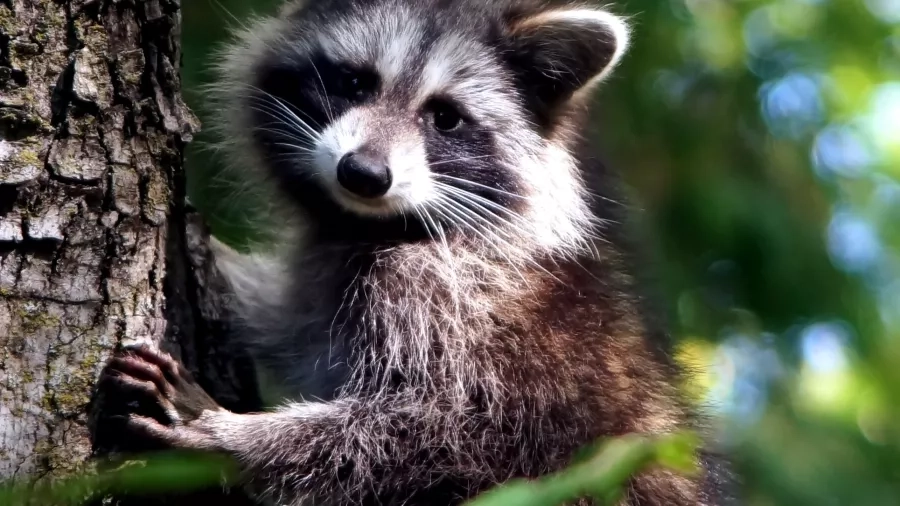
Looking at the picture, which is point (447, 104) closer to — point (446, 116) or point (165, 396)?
point (446, 116)

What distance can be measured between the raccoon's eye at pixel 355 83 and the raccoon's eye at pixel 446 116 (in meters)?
0.19

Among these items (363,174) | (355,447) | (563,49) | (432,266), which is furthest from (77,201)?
(563,49)

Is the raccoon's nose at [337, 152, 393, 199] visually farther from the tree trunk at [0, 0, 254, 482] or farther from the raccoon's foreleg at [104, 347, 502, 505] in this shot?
the raccoon's foreleg at [104, 347, 502, 505]

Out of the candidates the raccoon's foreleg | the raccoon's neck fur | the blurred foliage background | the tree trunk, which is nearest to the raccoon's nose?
the raccoon's neck fur

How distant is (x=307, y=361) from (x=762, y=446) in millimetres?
1898

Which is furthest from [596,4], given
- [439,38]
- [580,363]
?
[580,363]

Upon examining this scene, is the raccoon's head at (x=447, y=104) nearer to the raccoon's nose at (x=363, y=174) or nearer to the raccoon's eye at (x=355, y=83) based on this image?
the raccoon's eye at (x=355, y=83)

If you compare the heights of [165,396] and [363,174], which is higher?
[363,174]

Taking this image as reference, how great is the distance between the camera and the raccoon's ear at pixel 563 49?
302 cm

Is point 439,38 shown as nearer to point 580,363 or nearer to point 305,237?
point 305,237

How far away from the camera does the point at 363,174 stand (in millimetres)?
2691

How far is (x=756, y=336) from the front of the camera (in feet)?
13.6

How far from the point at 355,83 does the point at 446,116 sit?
28 cm

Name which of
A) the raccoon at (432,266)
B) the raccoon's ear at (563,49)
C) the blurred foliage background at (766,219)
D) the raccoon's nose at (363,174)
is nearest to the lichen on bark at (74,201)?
the raccoon at (432,266)
